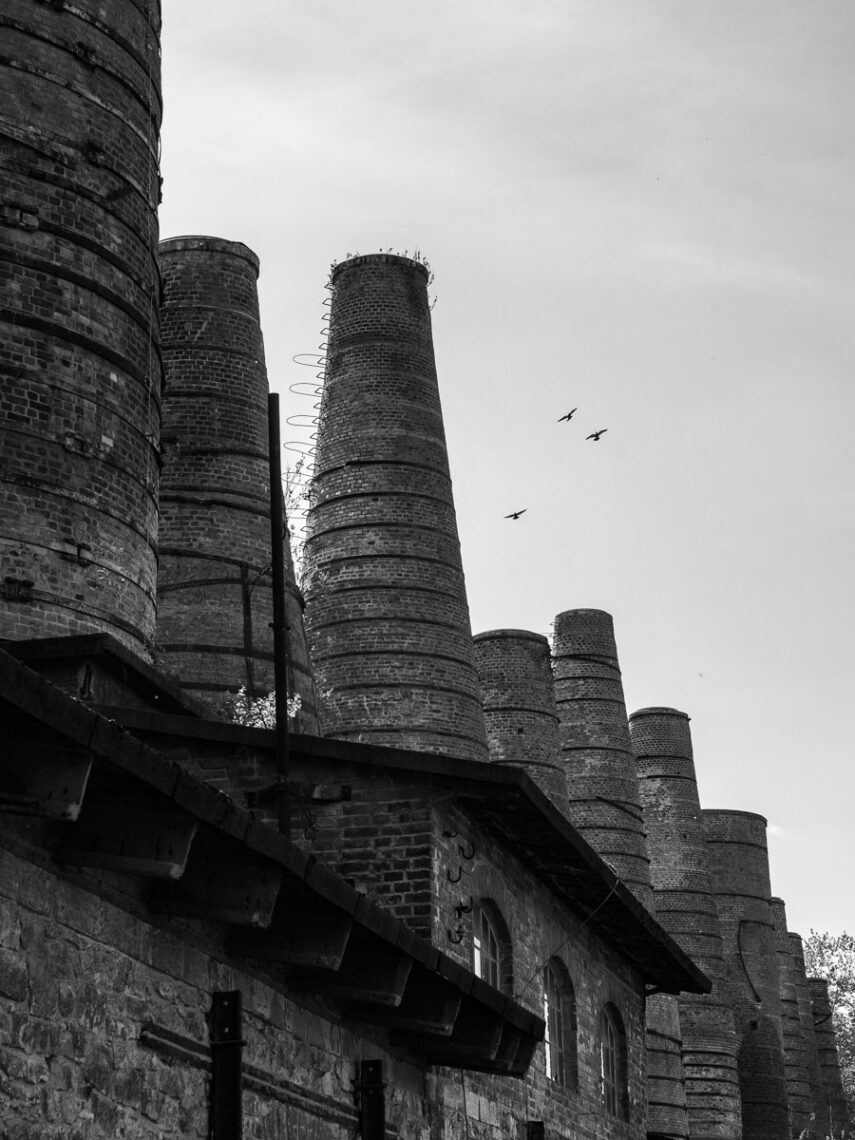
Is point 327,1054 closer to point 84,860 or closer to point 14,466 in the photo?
point 84,860

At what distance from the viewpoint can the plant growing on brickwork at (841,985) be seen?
147 ft

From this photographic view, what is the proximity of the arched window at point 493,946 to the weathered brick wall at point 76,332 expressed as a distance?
3173mm

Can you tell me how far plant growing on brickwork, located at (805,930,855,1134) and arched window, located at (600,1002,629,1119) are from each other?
93.4 feet

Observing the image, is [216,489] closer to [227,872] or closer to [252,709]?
[252,709]

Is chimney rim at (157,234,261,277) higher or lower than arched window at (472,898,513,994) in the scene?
higher

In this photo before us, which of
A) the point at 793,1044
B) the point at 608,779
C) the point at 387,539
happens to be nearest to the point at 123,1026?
the point at 387,539

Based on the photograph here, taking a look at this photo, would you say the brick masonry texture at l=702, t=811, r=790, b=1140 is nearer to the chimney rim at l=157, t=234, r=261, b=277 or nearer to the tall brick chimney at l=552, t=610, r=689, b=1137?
the tall brick chimney at l=552, t=610, r=689, b=1137

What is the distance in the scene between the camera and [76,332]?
12367 mm

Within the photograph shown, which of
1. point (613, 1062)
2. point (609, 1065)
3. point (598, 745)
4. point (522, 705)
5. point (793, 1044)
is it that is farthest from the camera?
point (793, 1044)

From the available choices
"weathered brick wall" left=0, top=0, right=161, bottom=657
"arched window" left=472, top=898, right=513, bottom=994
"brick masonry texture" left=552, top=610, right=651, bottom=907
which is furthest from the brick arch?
"brick masonry texture" left=552, top=610, right=651, bottom=907

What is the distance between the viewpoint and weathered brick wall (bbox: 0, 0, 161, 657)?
11789mm

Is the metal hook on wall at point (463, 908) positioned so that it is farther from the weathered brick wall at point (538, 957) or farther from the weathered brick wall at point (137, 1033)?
the weathered brick wall at point (137, 1033)

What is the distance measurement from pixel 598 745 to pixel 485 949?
1544 centimetres

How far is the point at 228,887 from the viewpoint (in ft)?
20.7
